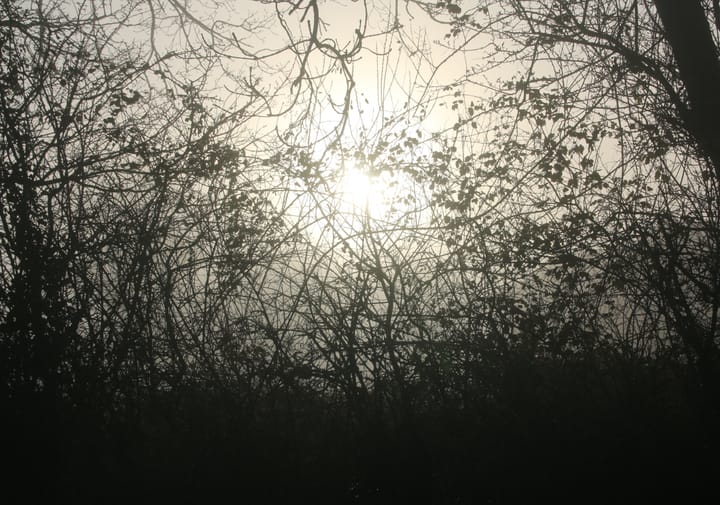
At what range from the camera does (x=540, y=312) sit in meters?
4.85

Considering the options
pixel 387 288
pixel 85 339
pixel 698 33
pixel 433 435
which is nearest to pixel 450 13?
pixel 698 33

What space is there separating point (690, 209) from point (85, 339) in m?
4.50

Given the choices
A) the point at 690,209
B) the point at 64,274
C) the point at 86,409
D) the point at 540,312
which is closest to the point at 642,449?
the point at 540,312

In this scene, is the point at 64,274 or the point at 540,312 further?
the point at 540,312

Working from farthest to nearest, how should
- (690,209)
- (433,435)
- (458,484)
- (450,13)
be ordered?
(450,13) → (690,209) → (433,435) → (458,484)

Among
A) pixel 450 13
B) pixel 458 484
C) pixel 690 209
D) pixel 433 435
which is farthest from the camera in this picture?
pixel 450 13

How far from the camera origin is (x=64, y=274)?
174 inches

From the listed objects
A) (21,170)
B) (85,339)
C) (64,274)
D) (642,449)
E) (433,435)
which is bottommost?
(642,449)

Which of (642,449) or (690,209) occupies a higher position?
(690,209)

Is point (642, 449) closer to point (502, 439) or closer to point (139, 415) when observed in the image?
point (502, 439)

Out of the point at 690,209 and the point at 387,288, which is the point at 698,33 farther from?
the point at 387,288

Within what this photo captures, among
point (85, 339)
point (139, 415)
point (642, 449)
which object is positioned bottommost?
point (642, 449)

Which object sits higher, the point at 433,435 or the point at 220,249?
the point at 220,249

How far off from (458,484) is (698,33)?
3741 mm
